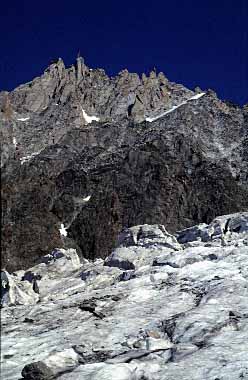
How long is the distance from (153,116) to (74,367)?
6486 inches

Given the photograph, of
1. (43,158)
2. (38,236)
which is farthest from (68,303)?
(43,158)

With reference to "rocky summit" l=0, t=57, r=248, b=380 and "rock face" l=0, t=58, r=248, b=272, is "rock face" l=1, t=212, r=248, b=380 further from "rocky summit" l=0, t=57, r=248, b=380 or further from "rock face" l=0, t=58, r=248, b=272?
"rock face" l=0, t=58, r=248, b=272

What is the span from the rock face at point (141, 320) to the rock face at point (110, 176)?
453 centimetres

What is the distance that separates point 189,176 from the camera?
86.7 m

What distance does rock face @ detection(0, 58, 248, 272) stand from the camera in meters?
63.1

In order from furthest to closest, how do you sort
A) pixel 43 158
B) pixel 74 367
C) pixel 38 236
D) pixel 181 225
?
pixel 43 158 < pixel 181 225 < pixel 38 236 < pixel 74 367

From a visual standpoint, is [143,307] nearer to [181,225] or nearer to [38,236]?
[38,236]

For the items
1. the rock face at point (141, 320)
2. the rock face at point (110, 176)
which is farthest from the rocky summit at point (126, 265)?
the rock face at point (110, 176)

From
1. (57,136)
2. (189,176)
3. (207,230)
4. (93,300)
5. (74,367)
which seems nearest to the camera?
(74,367)

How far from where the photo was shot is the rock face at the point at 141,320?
18484 mm

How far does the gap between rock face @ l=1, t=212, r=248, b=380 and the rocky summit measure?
7 centimetres

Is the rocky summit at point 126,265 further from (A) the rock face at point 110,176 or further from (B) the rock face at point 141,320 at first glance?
(A) the rock face at point 110,176

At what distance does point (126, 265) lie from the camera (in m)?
38.1

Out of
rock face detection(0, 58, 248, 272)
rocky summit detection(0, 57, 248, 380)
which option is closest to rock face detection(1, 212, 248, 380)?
rocky summit detection(0, 57, 248, 380)
